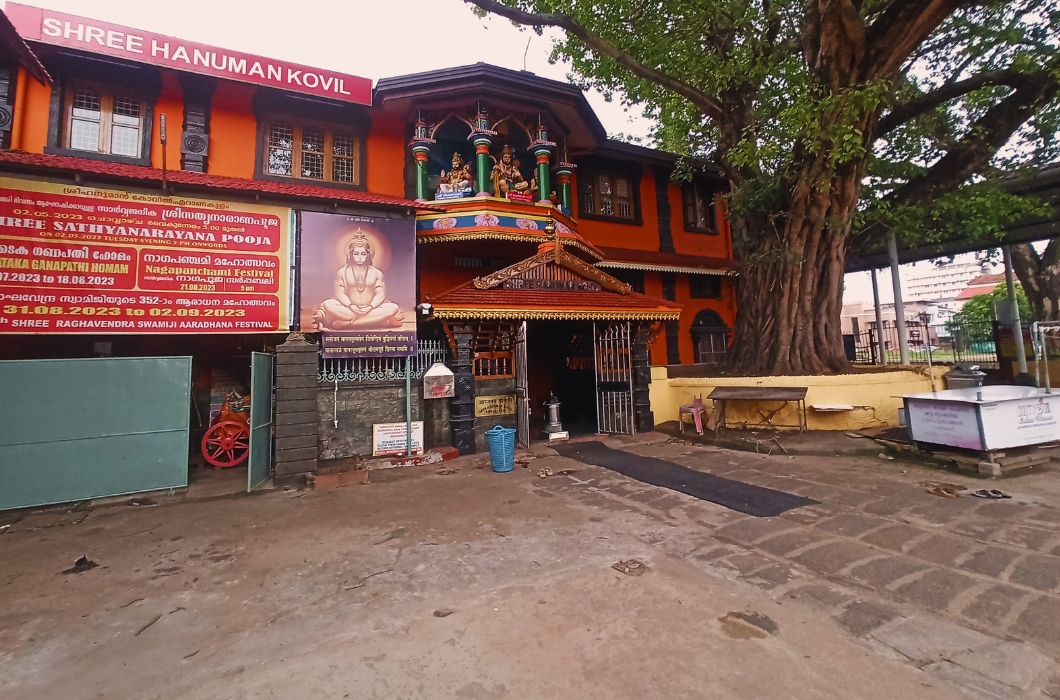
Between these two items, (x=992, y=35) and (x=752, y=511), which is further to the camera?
(x=992, y=35)

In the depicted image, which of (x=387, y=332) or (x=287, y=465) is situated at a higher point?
(x=387, y=332)

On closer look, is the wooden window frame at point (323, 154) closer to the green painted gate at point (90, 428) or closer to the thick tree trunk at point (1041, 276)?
the green painted gate at point (90, 428)

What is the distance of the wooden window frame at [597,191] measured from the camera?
1474 centimetres

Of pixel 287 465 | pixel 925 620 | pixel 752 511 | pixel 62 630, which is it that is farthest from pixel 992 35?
pixel 62 630

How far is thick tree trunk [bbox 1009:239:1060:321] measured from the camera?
17.0m

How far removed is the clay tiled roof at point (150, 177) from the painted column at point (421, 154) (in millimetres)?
2095

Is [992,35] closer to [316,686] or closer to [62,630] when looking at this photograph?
[316,686]

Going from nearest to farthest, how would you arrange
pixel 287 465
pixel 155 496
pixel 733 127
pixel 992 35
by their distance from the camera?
pixel 155 496 < pixel 287 465 < pixel 992 35 < pixel 733 127

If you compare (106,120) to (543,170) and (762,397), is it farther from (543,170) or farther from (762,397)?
(762,397)

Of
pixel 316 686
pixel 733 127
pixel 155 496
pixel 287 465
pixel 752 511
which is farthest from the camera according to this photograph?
pixel 733 127

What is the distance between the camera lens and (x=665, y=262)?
→ 14.7m

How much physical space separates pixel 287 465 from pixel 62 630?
4097 millimetres

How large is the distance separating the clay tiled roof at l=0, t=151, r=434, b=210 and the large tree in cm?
514

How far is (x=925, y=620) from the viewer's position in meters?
3.06
